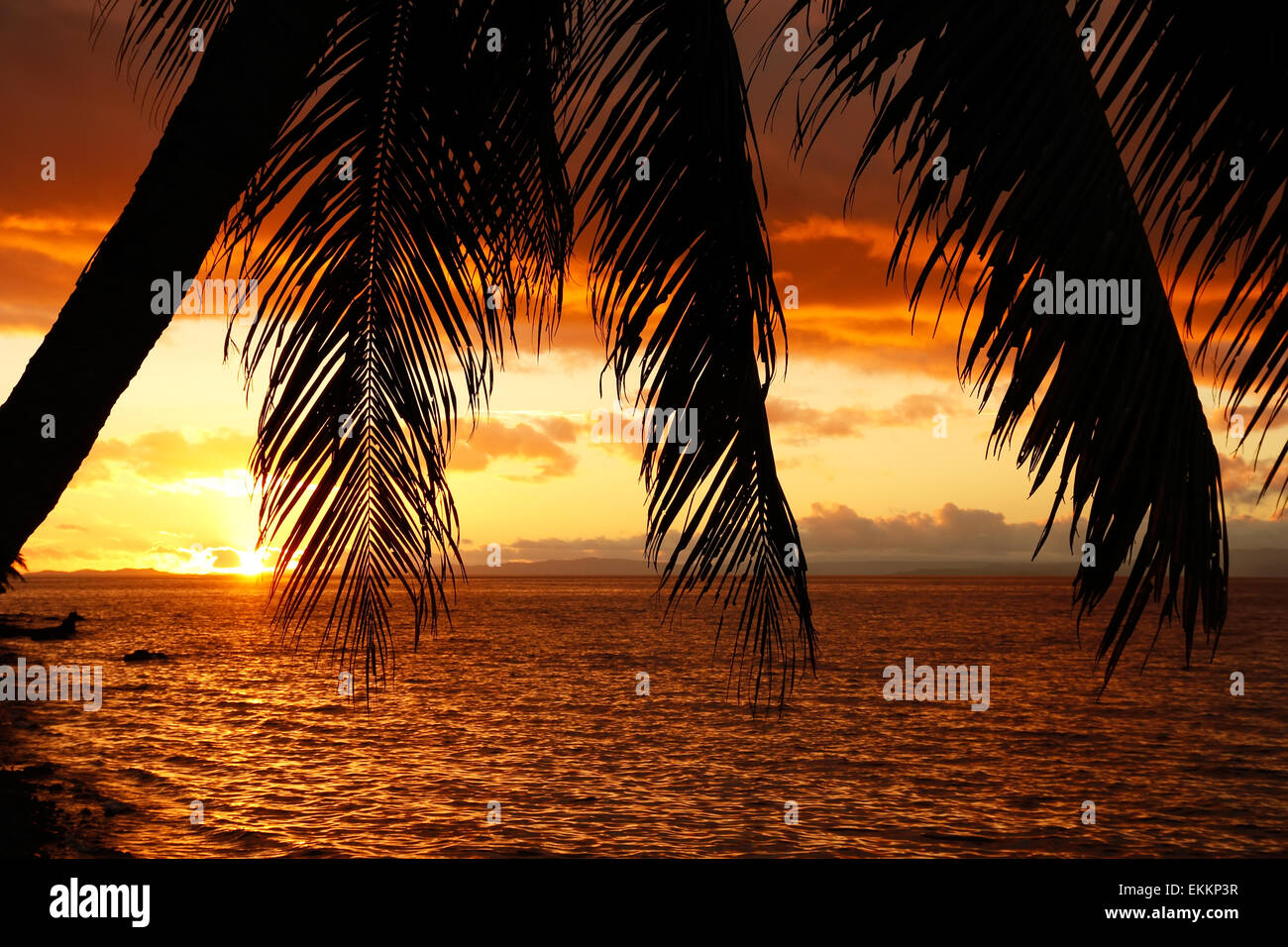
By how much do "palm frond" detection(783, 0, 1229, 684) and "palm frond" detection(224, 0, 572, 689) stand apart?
256 cm

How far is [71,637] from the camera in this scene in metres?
65.4

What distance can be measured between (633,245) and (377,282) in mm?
1239

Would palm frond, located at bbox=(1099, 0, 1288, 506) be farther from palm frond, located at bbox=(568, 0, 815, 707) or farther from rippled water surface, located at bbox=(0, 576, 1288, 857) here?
rippled water surface, located at bbox=(0, 576, 1288, 857)

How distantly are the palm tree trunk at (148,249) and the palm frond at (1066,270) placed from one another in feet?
6.52

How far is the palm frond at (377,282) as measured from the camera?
4.52 metres

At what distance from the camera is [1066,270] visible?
2.64m

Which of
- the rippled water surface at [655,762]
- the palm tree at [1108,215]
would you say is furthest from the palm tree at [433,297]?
the rippled water surface at [655,762]

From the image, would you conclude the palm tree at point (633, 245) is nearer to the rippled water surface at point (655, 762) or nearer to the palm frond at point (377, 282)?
the palm frond at point (377, 282)

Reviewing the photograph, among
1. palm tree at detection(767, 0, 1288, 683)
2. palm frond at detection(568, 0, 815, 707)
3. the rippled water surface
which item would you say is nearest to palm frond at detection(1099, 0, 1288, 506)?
palm tree at detection(767, 0, 1288, 683)

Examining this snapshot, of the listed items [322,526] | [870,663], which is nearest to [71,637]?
[870,663]

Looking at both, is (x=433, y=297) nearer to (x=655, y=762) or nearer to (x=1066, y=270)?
(x=1066, y=270)

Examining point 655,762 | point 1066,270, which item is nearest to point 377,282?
point 1066,270

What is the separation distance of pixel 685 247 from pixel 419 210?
1.36 meters

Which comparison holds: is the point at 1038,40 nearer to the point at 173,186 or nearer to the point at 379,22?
the point at 173,186
